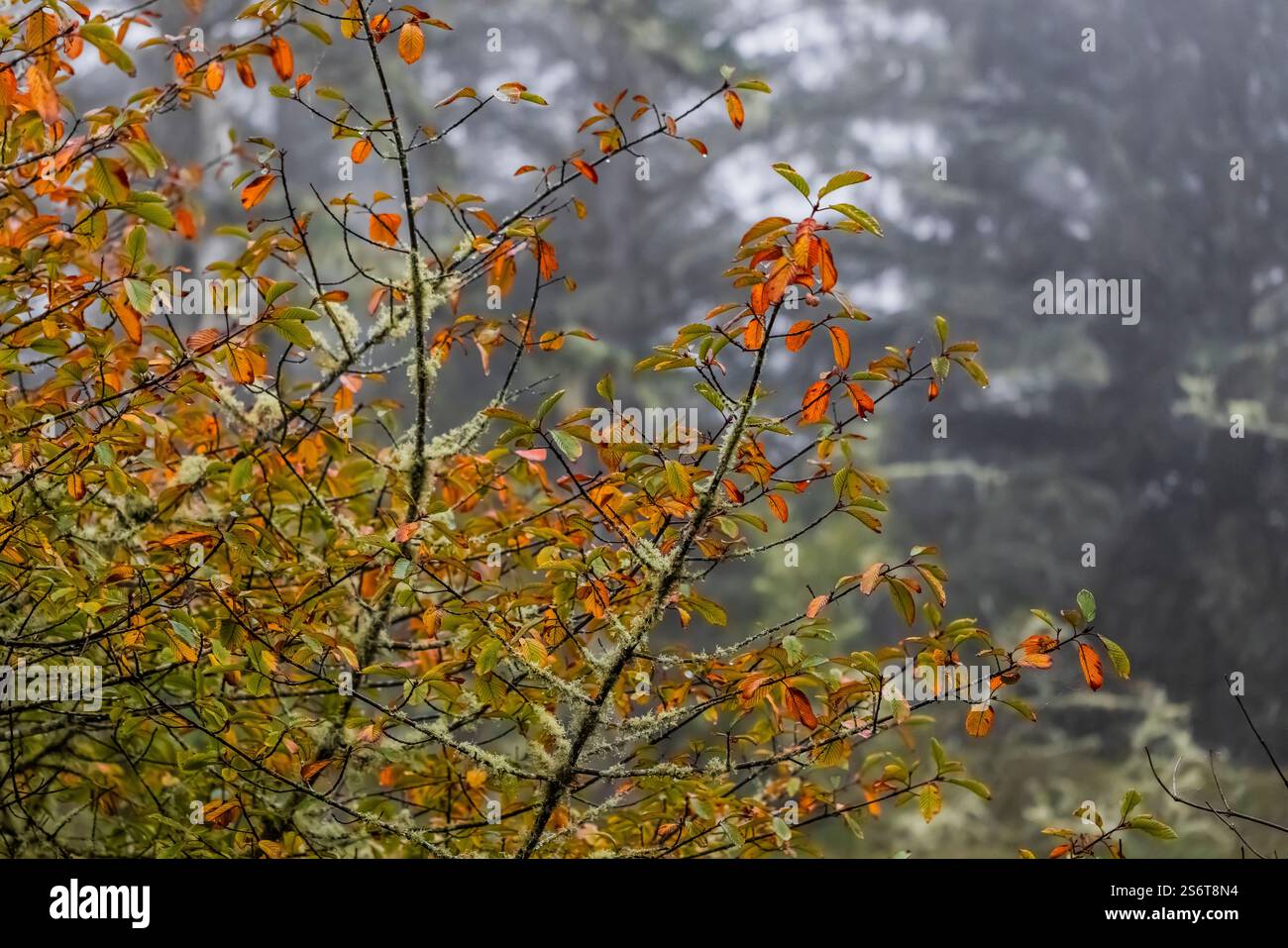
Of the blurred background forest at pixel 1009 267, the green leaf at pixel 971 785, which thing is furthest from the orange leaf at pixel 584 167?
the blurred background forest at pixel 1009 267

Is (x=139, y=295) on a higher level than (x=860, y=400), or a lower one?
higher

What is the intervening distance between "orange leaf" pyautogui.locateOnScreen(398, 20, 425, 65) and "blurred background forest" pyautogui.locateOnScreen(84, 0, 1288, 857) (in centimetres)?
728

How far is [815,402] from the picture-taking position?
84.9 inches

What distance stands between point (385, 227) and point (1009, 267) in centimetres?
1008

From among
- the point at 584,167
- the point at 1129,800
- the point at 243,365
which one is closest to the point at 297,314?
the point at 243,365

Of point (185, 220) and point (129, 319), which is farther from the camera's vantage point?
point (185, 220)

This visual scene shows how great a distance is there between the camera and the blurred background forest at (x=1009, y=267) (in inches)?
384

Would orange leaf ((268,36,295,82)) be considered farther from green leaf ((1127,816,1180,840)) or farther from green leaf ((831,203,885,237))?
green leaf ((1127,816,1180,840))

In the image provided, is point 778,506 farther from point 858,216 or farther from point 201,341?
point 201,341

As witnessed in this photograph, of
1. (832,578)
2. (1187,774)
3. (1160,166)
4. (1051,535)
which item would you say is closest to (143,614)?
(832,578)

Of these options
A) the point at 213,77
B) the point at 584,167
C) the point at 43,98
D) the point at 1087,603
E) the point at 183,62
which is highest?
the point at 183,62

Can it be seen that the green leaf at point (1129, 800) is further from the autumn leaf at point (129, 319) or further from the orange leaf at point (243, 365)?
the autumn leaf at point (129, 319)

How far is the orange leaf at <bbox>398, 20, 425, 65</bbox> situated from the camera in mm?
2215
